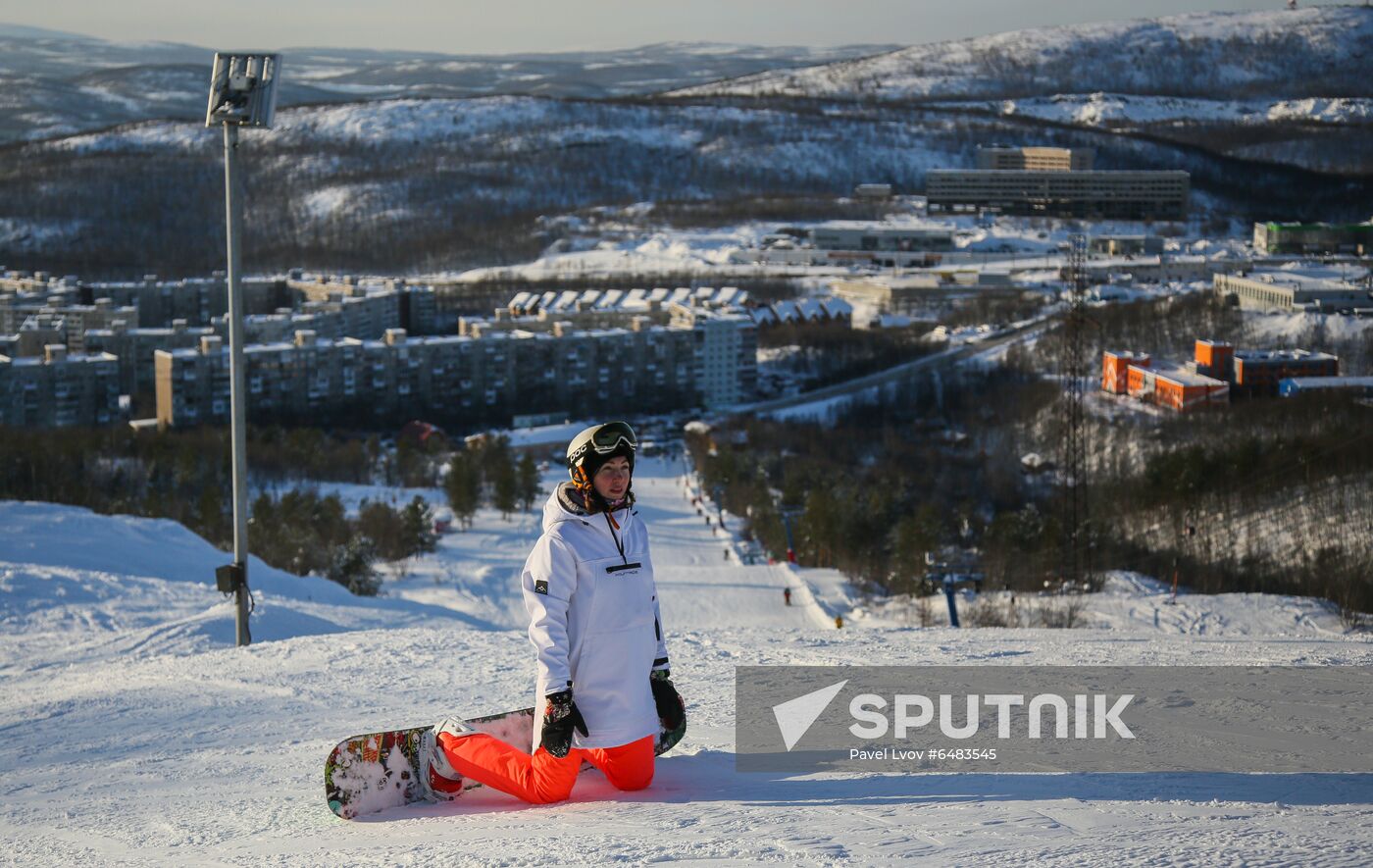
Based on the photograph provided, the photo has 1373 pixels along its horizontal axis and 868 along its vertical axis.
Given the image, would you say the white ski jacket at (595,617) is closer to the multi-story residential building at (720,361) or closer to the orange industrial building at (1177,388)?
the orange industrial building at (1177,388)

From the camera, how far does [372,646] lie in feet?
17.3

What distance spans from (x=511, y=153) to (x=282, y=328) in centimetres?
4263

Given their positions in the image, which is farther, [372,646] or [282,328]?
[282,328]

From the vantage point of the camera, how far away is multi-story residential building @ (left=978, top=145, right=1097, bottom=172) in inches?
2685

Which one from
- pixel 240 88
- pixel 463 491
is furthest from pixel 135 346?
pixel 240 88

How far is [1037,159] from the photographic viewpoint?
69000mm

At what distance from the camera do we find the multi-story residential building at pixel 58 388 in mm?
25094

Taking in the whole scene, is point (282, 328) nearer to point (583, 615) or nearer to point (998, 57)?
point (583, 615)

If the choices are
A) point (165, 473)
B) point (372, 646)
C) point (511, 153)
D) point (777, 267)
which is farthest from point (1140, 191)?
point (372, 646)

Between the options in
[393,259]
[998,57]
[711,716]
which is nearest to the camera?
[711,716]

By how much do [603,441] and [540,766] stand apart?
2.11ft

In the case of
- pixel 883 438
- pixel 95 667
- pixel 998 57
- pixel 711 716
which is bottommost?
pixel 883 438

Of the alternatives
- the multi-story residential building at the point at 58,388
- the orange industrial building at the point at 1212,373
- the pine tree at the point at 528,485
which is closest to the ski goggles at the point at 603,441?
the pine tree at the point at 528,485

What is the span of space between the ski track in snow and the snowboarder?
79 millimetres
